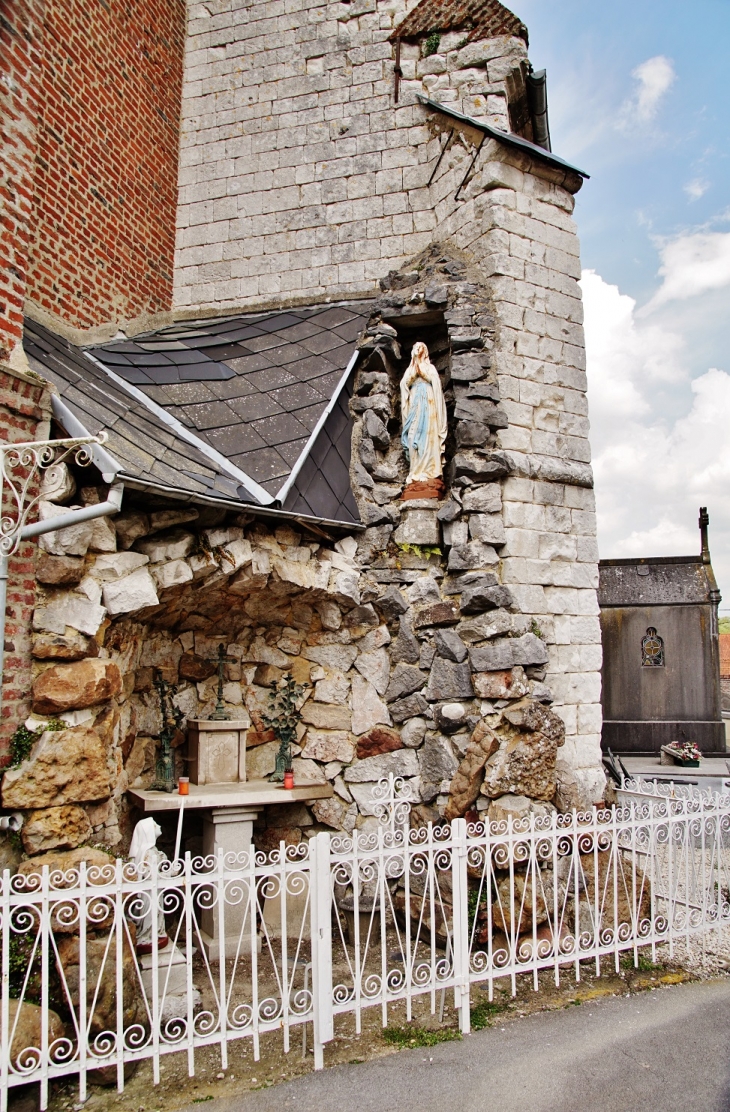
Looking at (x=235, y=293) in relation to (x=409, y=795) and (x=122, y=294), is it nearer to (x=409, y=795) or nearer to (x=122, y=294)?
(x=122, y=294)

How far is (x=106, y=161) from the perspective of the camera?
7676 millimetres

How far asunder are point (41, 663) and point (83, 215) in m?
5.00

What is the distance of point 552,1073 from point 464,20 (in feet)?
29.6

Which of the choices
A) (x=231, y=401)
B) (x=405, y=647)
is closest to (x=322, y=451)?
(x=231, y=401)

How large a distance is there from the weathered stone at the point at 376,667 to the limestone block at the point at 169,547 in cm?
192

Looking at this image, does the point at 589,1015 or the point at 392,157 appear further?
the point at 392,157

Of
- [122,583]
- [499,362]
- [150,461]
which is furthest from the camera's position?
[499,362]

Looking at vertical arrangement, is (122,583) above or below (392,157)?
below

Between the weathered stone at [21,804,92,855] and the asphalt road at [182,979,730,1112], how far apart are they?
1.52 meters

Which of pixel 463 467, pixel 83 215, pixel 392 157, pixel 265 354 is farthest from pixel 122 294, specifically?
pixel 463 467

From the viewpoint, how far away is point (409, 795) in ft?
19.9

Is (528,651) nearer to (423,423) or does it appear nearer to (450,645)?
(450,645)

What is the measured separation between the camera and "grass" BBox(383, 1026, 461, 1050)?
4.04 metres

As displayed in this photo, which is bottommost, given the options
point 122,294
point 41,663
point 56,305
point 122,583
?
point 41,663
